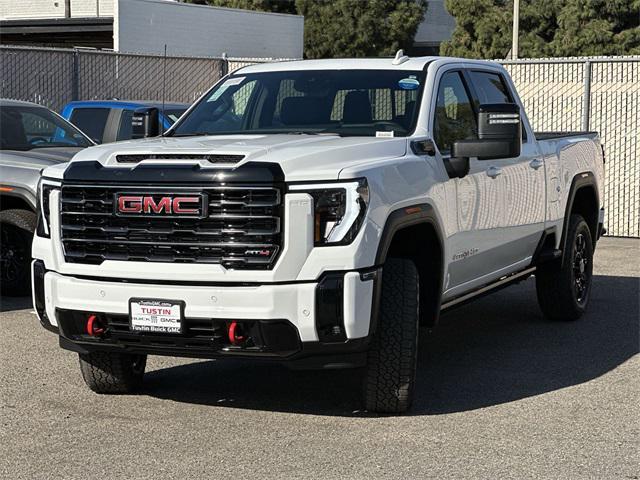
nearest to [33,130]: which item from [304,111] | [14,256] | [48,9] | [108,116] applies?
[14,256]

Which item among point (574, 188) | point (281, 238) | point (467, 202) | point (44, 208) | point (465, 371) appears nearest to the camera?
point (281, 238)

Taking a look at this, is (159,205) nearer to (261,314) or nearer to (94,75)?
(261,314)

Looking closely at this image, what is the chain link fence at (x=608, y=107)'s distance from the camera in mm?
16359

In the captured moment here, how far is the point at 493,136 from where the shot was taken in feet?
23.3

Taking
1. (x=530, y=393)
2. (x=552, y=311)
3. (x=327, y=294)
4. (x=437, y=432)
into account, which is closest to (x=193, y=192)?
(x=327, y=294)

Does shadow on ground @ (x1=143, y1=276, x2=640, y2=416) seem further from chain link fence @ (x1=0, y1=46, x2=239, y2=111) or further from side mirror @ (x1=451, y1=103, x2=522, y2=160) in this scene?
chain link fence @ (x1=0, y1=46, x2=239, y2=111)

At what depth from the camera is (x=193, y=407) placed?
684 centimetres

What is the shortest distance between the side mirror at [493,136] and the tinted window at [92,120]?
8.98 meters

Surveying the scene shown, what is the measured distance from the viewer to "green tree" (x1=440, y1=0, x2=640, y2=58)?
36656 mm

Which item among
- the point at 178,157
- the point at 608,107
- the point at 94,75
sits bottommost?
the point at 608,107

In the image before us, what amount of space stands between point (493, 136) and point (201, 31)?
88.0 feet

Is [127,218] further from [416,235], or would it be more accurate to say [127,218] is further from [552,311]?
[552,311]

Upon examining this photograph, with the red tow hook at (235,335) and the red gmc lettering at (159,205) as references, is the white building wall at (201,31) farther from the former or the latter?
the red tow hook at (235,335)

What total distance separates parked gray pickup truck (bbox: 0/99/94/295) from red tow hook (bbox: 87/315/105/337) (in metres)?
4.25
